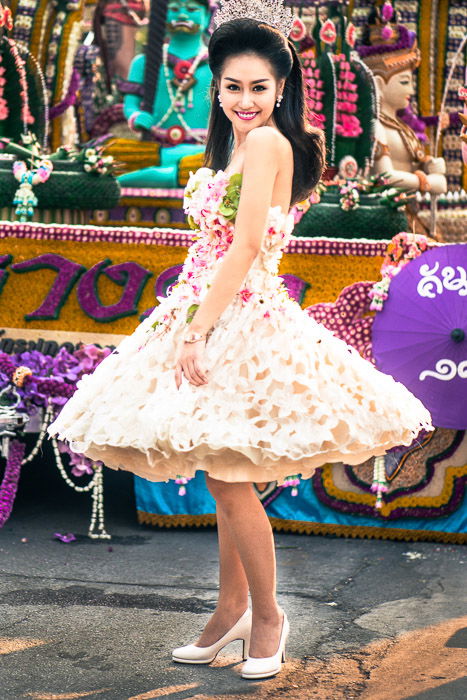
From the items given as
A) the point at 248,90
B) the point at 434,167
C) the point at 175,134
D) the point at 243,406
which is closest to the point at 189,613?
the point at 243,406

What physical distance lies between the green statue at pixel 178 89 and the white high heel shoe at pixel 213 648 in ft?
17.9

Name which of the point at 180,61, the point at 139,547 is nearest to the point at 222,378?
the point at 139,547

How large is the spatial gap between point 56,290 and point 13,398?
539 mm

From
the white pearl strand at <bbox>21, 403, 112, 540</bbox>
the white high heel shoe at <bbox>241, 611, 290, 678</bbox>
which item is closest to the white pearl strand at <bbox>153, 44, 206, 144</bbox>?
the white pearl strand at <bbox>21, 403, 112, 540</bbox>

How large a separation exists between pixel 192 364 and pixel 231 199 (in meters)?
0.49

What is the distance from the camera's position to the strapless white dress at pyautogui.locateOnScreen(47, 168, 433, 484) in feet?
8.86

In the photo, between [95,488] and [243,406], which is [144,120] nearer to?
[95,488]

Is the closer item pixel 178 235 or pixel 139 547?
pixel 139 547

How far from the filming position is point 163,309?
9.94 ft

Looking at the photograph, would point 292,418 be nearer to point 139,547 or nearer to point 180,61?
point 139,547

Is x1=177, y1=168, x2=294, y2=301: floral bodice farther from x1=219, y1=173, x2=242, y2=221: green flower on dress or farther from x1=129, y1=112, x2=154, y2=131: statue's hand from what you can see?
x1=129, y1=112, x2=154, y2=131: statue's hand

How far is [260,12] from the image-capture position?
297 cm

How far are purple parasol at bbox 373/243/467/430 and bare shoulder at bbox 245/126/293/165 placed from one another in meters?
1.53

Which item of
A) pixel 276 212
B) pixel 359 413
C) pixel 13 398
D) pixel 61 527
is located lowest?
pixel 61 527
